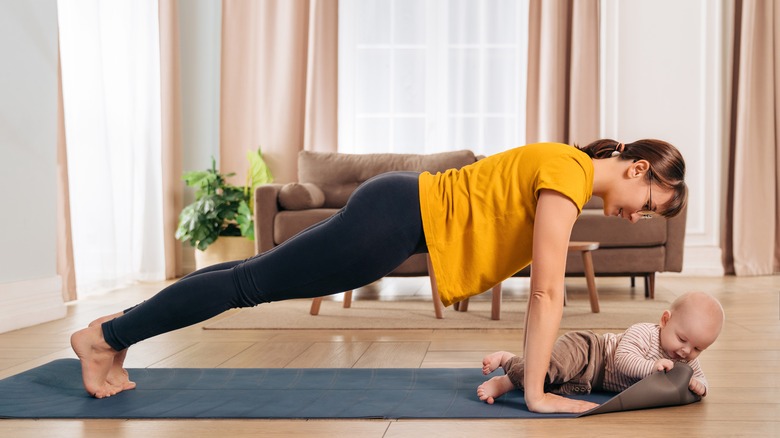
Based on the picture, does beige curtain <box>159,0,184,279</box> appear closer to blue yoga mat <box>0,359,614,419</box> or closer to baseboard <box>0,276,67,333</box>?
baseboard <box>0,276,67,333</box>

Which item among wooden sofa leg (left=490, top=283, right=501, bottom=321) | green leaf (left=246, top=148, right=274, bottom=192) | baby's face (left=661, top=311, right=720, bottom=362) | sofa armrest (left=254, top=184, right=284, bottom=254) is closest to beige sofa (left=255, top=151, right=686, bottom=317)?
sofa armrest (left=254, top=184, right=284, bottom=254)

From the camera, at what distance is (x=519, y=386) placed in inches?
75.5

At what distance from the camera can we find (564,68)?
570 centimetres

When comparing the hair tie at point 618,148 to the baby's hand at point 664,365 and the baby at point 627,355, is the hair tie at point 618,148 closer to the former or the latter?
the baby at point 627,355

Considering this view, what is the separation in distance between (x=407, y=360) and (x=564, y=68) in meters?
3.77

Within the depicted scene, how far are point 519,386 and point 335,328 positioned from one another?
4.47ft

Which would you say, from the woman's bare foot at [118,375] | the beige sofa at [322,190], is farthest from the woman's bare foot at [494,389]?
the beige sofa at [322,190]

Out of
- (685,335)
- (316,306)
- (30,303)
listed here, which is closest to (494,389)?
(685,335)

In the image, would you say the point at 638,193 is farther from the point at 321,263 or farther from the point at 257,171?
the point at 257,171

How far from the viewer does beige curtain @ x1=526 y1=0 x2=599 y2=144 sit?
5602 mm

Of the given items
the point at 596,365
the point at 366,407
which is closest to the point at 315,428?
the point at 366,407

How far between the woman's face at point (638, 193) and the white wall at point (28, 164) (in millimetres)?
2408

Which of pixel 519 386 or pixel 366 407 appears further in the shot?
pixel 519 386

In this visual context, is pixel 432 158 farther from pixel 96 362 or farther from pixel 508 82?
pixel 96 362
